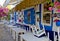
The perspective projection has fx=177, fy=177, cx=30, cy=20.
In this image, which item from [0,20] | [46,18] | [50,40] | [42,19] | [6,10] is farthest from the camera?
[0,20]

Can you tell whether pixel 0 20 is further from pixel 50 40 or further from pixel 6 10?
pixel 50 40

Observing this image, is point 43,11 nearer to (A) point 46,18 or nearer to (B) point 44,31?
(A) point 46,18

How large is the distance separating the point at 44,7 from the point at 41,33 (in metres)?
0.82

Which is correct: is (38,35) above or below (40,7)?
below

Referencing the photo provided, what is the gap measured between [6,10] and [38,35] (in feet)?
54.9

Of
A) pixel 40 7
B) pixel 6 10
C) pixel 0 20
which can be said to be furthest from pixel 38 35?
pixel 0 20

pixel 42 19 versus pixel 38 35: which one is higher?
pixel 42 19

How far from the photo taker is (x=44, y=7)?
484 centimetres

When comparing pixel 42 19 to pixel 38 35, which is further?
pixel 42 19

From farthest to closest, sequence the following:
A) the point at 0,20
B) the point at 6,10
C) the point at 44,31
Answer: the point at 0,20 < the point at 6,10 < the point at 44,31

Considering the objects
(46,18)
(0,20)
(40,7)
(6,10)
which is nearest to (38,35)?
(46,18)

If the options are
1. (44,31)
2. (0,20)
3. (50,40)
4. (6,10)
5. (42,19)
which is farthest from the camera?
(0,20)

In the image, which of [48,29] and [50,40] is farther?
[48,29]

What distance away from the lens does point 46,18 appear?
4.73 meters
